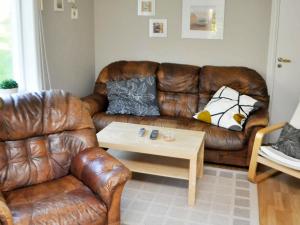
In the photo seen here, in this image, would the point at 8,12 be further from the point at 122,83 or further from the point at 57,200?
the point at 57,200

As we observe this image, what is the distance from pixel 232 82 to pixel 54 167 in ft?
7.81

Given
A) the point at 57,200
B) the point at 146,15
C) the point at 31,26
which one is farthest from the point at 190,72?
the point at 57,200

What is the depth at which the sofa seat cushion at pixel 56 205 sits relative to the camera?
1.96 metres

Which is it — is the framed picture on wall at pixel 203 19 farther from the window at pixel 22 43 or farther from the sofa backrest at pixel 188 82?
the window at pixel 22 43

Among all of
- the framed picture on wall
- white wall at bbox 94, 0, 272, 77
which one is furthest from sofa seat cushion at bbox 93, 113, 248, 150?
the framed picture on wall

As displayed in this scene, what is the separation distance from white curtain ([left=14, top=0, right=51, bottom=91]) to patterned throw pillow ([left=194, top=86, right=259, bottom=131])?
1.77m

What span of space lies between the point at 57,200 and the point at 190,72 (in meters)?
2.57

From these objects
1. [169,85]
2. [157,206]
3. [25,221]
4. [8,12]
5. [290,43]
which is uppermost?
[8,12]

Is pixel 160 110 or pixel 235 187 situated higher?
pixel 160 110

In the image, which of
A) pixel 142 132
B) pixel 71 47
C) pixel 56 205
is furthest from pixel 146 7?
pixel 56 205

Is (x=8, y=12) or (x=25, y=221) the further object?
(x=8, y=12)

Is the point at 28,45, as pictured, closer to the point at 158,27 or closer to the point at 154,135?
the point at 154,135

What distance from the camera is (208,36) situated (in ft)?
14.3

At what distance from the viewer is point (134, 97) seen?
4.09 meters
